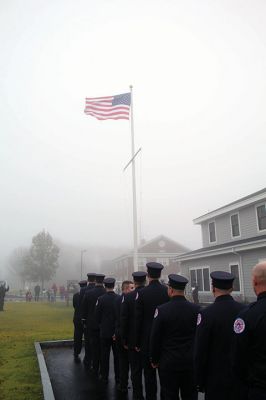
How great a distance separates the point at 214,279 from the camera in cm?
439

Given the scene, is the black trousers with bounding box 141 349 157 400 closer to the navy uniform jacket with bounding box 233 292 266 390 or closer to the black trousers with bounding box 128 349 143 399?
the black trousers with bounding box 128 349 143 399

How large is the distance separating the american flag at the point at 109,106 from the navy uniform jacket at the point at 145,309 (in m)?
16.0

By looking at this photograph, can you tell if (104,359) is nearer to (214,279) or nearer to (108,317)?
(108,317)

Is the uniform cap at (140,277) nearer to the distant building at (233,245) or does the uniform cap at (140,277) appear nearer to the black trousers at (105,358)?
the black trousers at (105,358)

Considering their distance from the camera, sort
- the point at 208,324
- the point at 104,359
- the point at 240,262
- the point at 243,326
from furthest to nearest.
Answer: the point at 240,262 → the point at 104,359 → the point at 208,324 → the point at 243,326

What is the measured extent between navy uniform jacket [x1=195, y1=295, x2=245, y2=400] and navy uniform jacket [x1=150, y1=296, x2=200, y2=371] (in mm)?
839

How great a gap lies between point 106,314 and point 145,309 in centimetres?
263

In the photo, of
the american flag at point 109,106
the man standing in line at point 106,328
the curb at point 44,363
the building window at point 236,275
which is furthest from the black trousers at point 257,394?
the building window at point 236,275

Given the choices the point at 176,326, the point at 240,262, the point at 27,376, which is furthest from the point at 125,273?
the point at 176,326

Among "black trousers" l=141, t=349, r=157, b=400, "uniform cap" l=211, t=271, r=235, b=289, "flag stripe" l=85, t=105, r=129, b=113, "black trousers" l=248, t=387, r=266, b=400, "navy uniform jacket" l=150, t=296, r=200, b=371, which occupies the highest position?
"flag stripe" l=85, t=105, r=129, b=113

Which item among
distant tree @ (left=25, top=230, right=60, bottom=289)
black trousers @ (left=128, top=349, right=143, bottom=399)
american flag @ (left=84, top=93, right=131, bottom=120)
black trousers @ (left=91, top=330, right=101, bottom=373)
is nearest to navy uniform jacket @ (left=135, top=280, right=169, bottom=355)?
black trousers @ (left=128, top=349, right=143, bottom=399)

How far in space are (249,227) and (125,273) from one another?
137 feet

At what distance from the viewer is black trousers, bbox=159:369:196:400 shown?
4.96 metres

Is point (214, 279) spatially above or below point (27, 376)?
above
